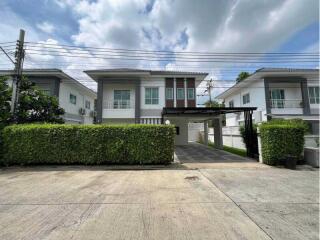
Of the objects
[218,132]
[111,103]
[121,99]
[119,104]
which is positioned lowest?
[218,132]

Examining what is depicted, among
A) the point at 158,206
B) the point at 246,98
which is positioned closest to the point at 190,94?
the point at 246,98

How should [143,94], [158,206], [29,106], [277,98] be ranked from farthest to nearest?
1. [277,98]
2. [143,94]
3. [29,106]
4. [158,206]

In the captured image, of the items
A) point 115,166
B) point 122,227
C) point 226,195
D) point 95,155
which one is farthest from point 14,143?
point 226,195

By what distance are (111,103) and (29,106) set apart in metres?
7.75

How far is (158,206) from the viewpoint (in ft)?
13.8

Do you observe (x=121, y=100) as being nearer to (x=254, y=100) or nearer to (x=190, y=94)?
(x=190, y=94)

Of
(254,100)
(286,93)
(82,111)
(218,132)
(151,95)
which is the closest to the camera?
(218,132)

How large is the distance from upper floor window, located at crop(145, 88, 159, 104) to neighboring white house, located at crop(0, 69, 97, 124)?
302 inches

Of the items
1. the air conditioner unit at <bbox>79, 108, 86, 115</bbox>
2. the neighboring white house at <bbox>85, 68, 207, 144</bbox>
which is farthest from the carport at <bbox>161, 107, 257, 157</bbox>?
the air conditioner unit at <bbox>79, 108, 86, 115</bbox>

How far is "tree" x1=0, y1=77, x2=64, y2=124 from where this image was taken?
9.72 meters

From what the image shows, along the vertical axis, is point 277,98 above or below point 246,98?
below

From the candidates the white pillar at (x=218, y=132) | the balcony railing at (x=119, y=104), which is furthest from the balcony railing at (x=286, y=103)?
the balcony railing at (x=119, y=104)

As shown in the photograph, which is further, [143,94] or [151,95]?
[151,95]

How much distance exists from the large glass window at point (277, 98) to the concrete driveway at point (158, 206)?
13.0 meters
